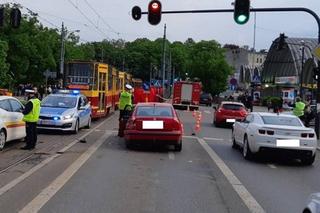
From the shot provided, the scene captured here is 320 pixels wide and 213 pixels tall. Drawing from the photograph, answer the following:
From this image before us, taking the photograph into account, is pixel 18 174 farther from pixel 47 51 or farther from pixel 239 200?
pixel 47 51

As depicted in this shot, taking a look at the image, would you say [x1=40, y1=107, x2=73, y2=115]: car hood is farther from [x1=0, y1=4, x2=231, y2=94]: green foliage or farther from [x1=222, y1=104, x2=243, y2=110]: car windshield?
[x1=0, y1=4, x2=231, y2=94]: green foliage

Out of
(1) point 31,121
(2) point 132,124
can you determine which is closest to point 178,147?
(2) point 132,124

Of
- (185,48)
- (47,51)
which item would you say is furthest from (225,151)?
(185,48)

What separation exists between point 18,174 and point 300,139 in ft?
22.9

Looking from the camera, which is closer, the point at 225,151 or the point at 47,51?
the point at 225,151

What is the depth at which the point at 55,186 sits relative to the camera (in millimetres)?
10367

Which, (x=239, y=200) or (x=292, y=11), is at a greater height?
(x=292, y=11)

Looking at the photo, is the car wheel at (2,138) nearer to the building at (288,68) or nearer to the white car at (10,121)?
the white car at (10,121)

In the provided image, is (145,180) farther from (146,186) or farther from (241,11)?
(241,11)

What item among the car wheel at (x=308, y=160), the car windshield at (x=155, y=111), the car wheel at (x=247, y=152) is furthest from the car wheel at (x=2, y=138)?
the car wheel at (x=308, y=160)

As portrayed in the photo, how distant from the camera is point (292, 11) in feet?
71.3

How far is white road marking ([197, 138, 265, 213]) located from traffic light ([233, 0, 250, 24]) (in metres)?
5.43

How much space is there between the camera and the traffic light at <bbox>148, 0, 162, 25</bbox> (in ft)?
71.4

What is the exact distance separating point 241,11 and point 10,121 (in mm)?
8646
